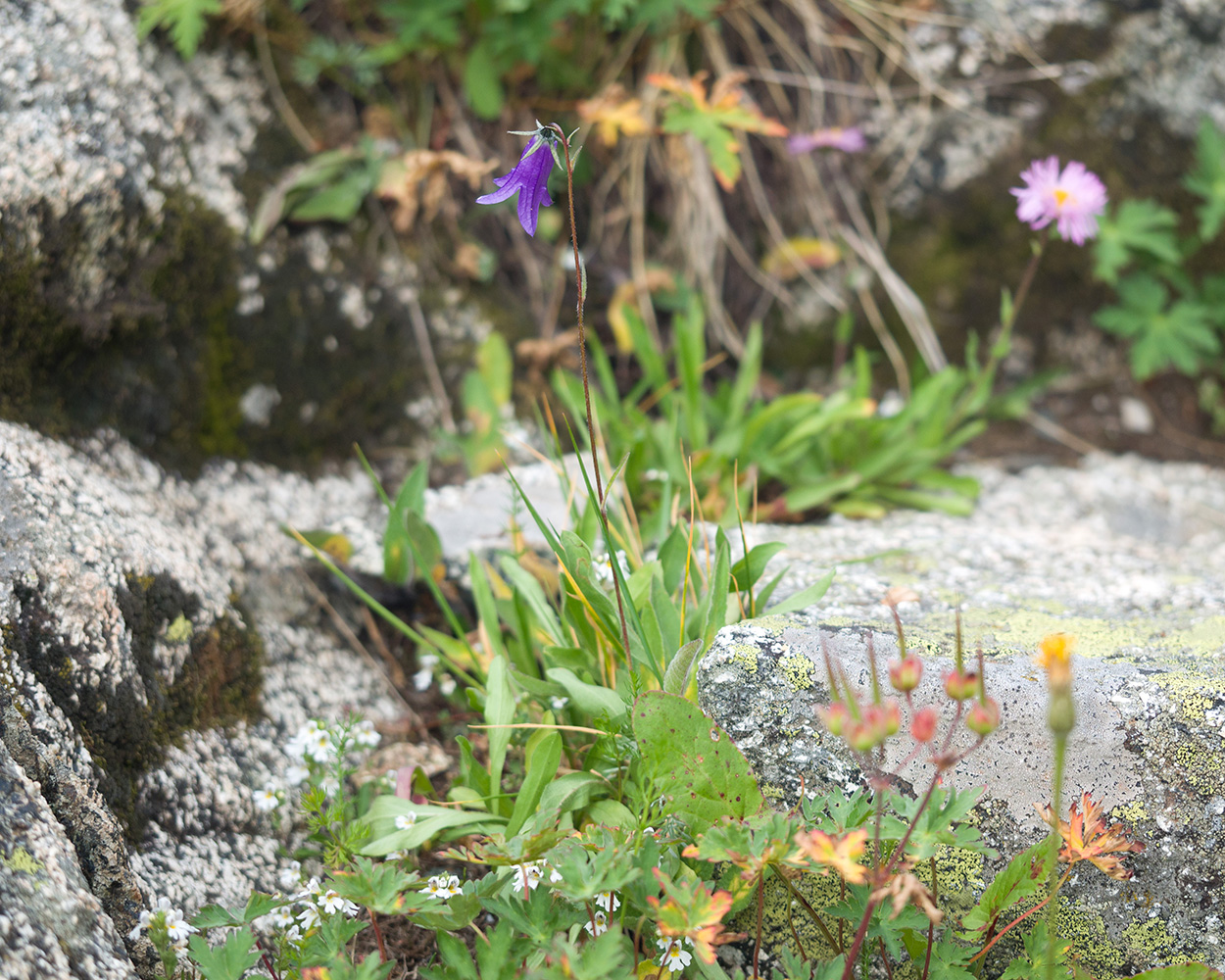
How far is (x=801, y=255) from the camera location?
333 cm

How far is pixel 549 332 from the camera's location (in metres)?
3.08

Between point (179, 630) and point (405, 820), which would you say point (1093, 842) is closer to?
Answer: point (405, 820)

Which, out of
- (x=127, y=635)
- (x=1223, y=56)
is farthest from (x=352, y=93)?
(x=1223, y=56)

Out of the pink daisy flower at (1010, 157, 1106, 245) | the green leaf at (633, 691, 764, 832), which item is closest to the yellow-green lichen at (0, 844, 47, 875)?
the green leaf at (633, 691, 764, 832)

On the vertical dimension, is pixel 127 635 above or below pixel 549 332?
below

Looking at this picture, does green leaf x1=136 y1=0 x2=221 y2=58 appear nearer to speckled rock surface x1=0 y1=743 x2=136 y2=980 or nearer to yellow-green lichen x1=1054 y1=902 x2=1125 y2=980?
speckled rock surface x1=0 y1=743 x2=136 y2=980

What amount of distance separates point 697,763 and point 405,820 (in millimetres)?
594

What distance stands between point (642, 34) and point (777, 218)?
2.69 ft

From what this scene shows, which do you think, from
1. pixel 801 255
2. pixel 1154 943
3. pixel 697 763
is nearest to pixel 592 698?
pixel 697 763

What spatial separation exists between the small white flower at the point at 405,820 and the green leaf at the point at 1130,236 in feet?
9.42

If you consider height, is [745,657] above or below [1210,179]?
below

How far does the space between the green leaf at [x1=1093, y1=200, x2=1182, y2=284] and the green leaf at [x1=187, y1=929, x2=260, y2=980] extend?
3212 millimetres

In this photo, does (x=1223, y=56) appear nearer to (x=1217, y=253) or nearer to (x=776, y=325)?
(x=1217, y=253)

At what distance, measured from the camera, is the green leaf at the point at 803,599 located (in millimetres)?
1802
